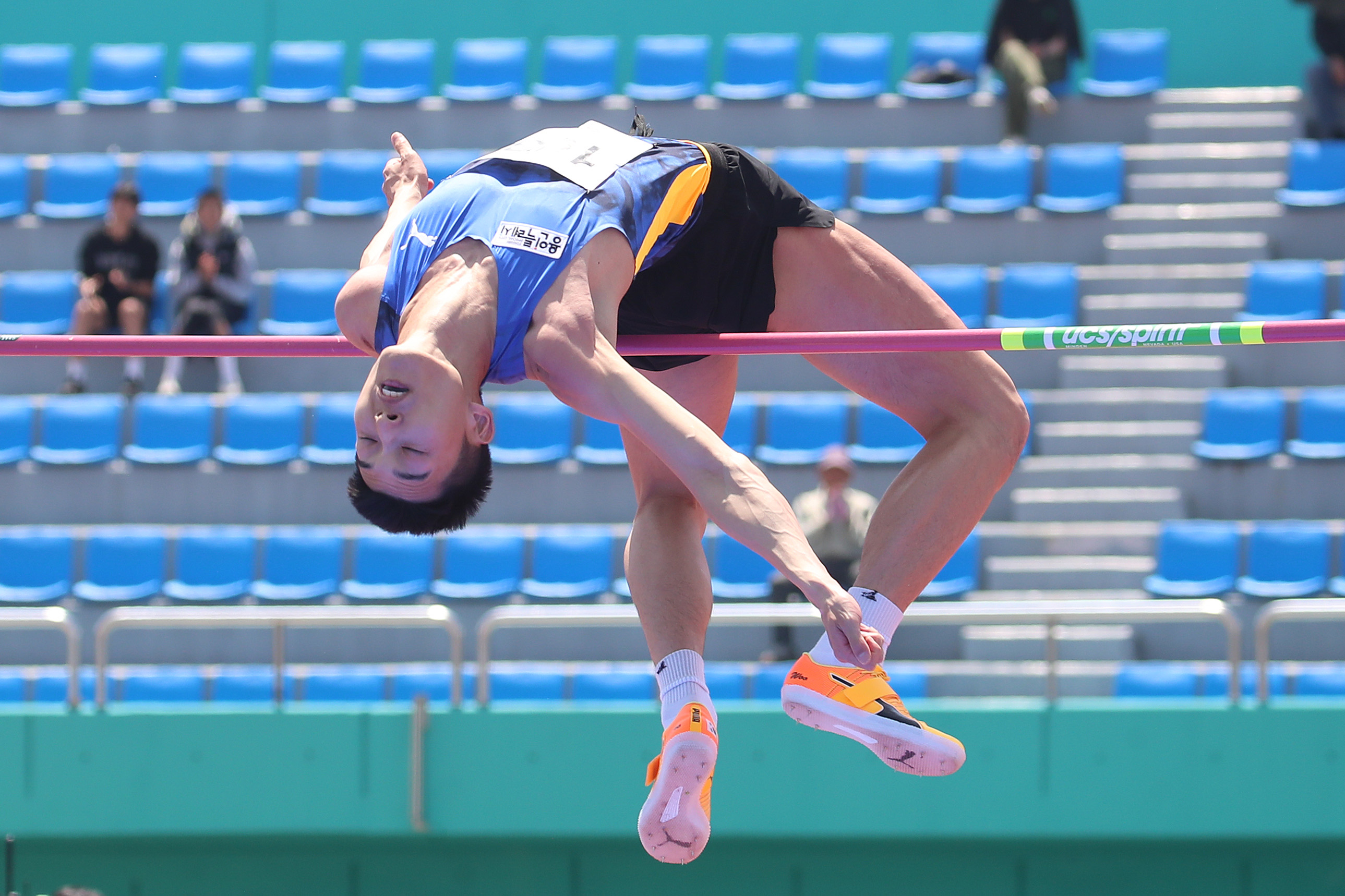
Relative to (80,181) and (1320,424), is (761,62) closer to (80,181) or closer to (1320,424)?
(80,181)

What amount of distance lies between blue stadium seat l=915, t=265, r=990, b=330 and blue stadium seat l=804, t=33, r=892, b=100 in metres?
→ 2.32

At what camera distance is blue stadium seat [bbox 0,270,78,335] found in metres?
11.2

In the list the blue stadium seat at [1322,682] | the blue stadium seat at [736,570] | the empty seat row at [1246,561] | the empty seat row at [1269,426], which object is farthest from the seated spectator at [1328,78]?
the blue stadium seat at [736,570]

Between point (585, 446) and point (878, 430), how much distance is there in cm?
168

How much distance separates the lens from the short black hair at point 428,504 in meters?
3.94

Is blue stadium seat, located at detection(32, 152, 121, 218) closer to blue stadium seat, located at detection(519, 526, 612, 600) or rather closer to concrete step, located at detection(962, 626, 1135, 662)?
blue stadium seat, located at detection(519, 526, 612, 600)

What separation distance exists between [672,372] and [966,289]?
242 inches

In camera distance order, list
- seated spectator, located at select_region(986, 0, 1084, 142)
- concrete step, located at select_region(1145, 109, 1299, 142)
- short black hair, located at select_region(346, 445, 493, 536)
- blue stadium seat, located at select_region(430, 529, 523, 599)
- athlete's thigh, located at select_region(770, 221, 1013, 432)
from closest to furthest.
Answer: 1. short black hair, located at select_region(346, 445, 493, 536)
2. athlete's thigh, located at select_region(770, 221, 1013, 432)
3. blue stadium seat, located at select_region(430, 529, 523, 599)
4. seated spectator, located at select_region(986, 0, 1084, 142)
5. concrete step, located at select_region(1145, 109, 1299, 142)

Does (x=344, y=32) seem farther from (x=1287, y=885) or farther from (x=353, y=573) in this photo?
(x=1287, y=885)

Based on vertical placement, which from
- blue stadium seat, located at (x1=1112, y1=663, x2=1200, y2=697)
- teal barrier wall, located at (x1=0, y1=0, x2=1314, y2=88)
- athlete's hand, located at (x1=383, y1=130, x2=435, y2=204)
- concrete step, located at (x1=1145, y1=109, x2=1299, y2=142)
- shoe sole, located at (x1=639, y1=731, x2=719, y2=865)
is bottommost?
blue stadium seat, located at (x1=1112, y1=663, x2=1200, y2=697)

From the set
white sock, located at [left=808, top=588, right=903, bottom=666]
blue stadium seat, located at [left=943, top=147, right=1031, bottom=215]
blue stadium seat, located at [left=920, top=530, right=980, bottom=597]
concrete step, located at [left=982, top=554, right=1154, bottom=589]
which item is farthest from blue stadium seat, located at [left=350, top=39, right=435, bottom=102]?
white sock, located at [left=808, top=588, right=903, bottom=666]

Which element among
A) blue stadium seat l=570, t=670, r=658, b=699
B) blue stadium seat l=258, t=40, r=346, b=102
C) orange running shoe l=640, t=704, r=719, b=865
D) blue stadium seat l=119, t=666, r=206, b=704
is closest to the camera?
orange running shoe l=640, t=704, r=719, b=865

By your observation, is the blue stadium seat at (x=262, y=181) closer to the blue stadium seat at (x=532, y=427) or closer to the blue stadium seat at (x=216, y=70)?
the blue stadium seat at (x=216, y=70)

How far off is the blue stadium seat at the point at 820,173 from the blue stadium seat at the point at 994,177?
69cm
